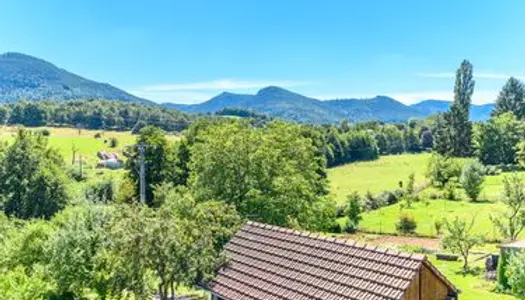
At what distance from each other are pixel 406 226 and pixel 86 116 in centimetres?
11906

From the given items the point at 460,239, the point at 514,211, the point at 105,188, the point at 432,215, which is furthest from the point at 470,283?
the point at 105,188

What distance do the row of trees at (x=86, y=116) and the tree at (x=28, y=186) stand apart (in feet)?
318

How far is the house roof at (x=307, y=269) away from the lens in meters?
16.9

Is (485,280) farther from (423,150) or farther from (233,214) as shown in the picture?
(423,150)

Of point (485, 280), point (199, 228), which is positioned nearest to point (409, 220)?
point (485, 280)

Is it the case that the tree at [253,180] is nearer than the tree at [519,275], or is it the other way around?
the tree at [519,275]

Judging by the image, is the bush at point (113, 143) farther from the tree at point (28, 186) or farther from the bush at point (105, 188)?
the tree at point (28, 186)

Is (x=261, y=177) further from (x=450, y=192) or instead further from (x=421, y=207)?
(x=450, y=192)

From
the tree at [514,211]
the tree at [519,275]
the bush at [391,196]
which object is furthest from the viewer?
the bush at [391,196]

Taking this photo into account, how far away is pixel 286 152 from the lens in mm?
42688

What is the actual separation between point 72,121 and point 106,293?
13765cm

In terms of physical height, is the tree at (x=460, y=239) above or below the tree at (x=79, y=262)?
below

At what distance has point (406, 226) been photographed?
56750 millimetres

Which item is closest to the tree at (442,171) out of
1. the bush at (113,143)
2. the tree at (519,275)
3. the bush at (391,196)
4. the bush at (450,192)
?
the bush at (450,192)
